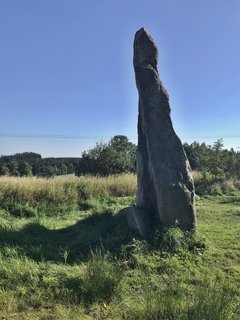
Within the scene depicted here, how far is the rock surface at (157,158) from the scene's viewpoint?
8.70 metres

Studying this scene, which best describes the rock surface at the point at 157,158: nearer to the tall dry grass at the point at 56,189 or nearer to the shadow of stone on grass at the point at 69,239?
the shadow of stone on grass at the point at 69,239

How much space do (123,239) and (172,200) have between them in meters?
1.37

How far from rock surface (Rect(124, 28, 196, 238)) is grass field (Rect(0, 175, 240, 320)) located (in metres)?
0.62

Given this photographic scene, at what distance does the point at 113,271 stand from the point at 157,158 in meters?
3.88

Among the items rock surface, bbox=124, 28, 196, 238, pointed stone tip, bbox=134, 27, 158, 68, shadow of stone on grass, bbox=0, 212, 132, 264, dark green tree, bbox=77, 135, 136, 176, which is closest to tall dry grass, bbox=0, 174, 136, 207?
shadow of stone on grass, bbox=0, 212, 132, 264

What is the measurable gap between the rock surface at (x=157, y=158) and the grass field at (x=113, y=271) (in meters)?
0.62

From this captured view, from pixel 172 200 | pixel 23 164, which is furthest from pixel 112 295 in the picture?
pixel 23 164

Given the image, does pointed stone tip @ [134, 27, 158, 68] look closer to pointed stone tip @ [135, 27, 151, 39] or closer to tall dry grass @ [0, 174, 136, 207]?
pointed stone tip @ [135, 27, 151, 39]

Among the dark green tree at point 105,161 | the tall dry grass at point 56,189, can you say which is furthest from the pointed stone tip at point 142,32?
the dark green tree at point 105,161

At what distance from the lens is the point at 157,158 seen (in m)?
9.20

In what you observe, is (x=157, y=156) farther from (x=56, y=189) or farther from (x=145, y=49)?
(x=56, y=189)

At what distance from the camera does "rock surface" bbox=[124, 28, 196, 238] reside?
8.70m

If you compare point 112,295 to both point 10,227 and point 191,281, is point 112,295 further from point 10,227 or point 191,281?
point 10,227

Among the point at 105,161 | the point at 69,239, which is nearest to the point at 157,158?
the point at 69,239
